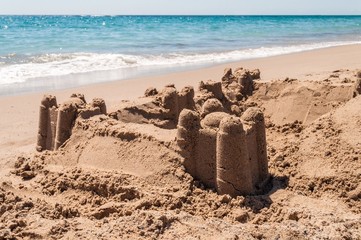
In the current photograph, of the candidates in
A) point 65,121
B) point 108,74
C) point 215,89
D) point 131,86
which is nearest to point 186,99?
point 215,89

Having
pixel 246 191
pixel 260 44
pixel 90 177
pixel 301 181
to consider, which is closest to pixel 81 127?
pixel 90 177

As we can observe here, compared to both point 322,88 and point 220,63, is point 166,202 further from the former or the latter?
point 220,63

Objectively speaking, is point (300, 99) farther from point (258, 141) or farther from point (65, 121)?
point (65, 121)

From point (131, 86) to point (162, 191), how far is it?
7594 millimetres

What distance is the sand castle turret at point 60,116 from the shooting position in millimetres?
5891

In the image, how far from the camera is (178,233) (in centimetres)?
401

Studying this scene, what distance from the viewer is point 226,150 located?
445cm

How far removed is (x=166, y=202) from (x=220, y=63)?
42.2 ft

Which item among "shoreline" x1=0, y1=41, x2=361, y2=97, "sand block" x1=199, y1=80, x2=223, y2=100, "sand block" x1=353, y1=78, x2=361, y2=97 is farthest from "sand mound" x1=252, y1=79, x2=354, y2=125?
"shoreline" x1=0, y1=41, x2=361, y2=97

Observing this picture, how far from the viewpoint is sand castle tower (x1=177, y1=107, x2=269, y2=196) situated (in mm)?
4441

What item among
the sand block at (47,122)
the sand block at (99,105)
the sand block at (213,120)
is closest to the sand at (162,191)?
the sand block at (99,105)

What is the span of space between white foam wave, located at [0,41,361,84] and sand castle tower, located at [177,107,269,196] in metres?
9.40

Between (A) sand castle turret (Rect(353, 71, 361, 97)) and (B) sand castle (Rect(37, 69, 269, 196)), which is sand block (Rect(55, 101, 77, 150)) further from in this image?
(A) sand castle turret (Rect(353, 71, 361, 97))

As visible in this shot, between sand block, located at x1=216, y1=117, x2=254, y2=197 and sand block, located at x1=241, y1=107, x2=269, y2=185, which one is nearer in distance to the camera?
sand block, located at x1=216, y1=117, x2=254, y2=197
